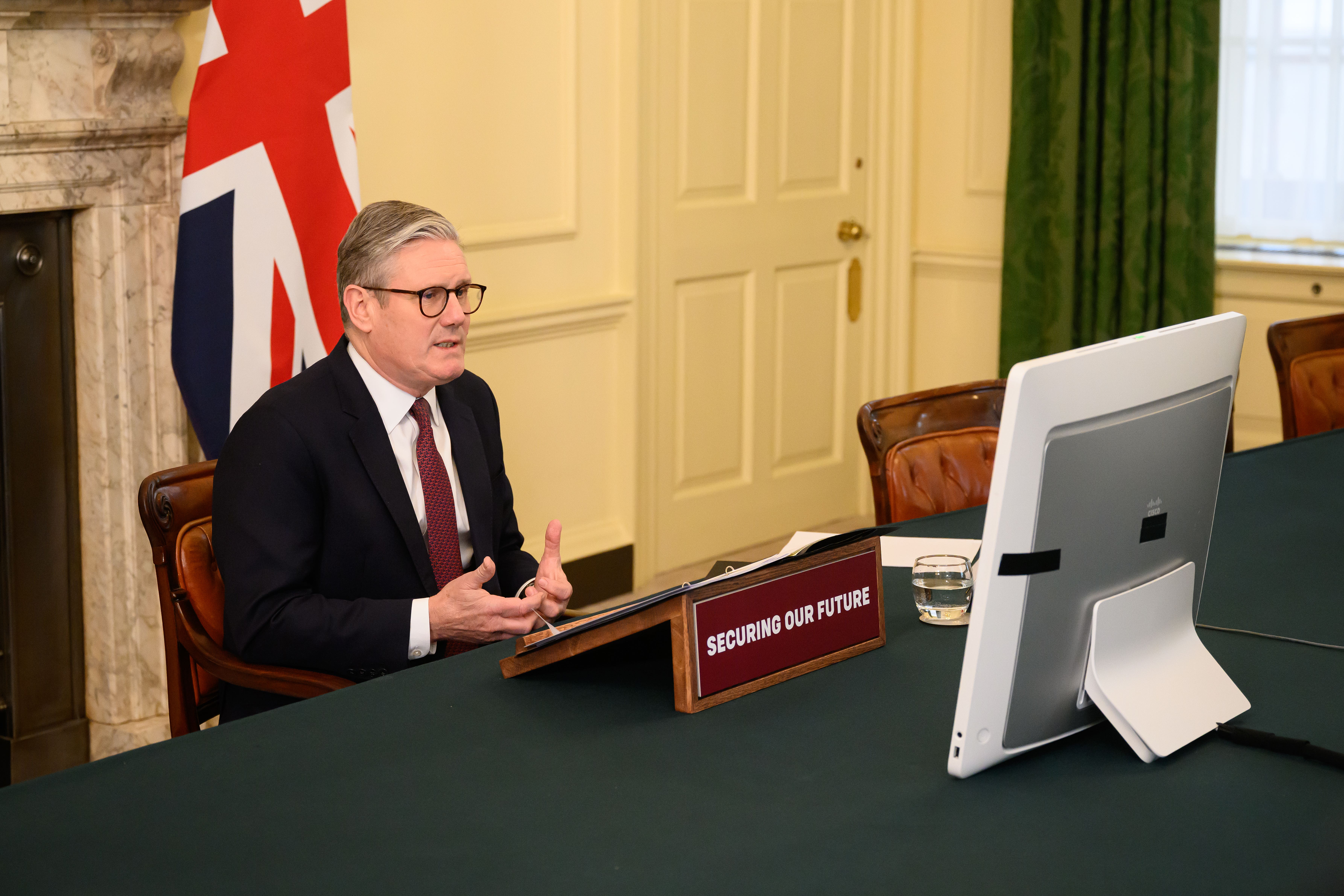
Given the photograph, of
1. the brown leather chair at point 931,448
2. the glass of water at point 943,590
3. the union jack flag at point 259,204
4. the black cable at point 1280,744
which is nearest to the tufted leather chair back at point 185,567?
the union jack flag at point 259,204

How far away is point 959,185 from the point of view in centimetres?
494

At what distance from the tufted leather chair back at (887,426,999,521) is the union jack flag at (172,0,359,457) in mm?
1216

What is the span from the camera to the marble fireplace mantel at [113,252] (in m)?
2.75

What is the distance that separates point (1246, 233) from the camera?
434cm

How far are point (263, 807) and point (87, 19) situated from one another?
2.01 m

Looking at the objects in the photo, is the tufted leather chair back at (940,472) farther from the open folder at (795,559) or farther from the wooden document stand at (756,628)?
the wooden document stand at (756,628)

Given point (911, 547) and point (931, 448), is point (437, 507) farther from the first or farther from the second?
point (931, 448)

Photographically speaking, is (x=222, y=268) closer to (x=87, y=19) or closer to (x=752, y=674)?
(x=87, y=19)

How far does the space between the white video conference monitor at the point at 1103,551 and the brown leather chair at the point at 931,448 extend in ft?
3.35

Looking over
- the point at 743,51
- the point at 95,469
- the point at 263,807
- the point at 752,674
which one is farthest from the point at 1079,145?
the point at 263,807

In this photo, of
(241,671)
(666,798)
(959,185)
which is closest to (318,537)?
(241,671)

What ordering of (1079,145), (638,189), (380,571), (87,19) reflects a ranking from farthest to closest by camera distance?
(1079,145), (638,189), (87,19), (380,571)

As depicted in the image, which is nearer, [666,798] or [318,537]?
[666,798]

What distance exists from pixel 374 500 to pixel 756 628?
27.4 inches
